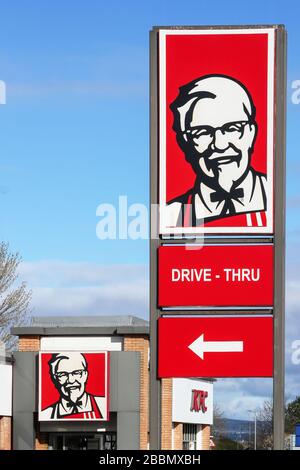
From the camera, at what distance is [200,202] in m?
13.4

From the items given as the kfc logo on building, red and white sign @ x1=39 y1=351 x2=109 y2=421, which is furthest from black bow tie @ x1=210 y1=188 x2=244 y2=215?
the kfc logo on building

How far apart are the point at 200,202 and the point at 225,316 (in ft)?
5.33

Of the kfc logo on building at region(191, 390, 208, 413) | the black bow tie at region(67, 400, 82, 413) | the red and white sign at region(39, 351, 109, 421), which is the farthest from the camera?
the kfc logo on building at region(191, 390, 208, 413)

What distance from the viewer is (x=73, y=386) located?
3806 cm

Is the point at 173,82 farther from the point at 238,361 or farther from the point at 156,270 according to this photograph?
the point at 238,361

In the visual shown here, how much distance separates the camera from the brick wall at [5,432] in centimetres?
3834

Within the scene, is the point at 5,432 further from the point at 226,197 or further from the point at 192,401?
the point at 226,197

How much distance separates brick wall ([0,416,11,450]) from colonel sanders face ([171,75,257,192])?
88.7ft

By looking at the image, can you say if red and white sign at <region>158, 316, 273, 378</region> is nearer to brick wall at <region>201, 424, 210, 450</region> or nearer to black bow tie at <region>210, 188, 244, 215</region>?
black bow tie at <region>210, 188, 244, 215</region>

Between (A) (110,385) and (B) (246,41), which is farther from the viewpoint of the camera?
(A) (110,385)

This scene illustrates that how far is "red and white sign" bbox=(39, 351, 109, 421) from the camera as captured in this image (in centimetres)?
3803

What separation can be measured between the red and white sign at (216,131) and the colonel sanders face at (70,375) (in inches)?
993

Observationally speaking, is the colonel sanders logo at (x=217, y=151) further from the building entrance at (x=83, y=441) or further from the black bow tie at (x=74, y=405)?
the building entrance at (x=83, y=441)
